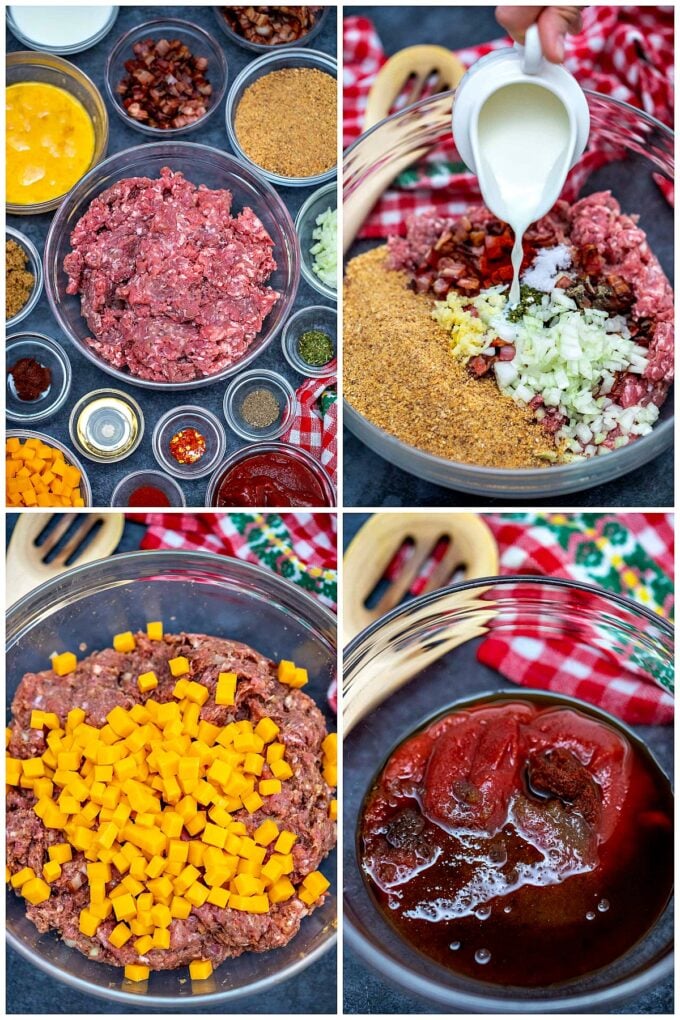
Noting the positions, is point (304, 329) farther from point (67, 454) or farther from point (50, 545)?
point (50, 545)

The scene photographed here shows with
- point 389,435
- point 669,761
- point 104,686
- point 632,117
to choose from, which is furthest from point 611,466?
point 104,686

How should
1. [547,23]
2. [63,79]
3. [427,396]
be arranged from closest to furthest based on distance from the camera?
[547,23], [427,396], [63,79]

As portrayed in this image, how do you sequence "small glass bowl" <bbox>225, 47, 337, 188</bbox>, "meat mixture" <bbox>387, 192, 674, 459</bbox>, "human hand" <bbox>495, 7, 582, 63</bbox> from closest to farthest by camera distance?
"human hand" <bbox>495, 7, 582, 63</bbox> < "meat mixture" <bbox>387, 192, 674, 459</bbox> < "small glass bowl" <bbox>225, 47, 337, 188</bbox>

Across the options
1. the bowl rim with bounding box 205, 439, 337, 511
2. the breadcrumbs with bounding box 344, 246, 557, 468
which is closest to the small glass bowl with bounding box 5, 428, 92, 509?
the bowl rim with bounding box 205, 439, 337, 511

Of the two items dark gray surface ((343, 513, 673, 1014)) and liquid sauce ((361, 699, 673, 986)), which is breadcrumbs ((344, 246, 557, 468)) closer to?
liquid sauce ((361, 699, 673, 986))

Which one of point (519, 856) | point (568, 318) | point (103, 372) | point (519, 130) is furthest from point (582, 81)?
point (519, 856)

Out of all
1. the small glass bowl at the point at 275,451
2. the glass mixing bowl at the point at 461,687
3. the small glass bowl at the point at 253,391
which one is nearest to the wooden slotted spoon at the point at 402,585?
the glass mixing bowl at the point at 461,687

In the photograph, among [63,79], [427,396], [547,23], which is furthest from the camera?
[63,79]
